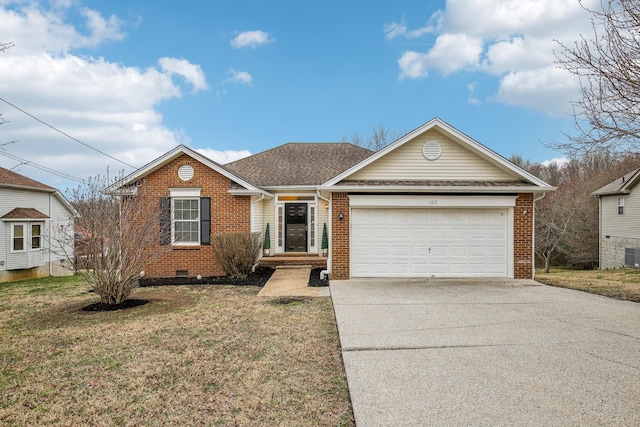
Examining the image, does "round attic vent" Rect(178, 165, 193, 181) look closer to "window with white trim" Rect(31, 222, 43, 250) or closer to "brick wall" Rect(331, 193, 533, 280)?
"brick wall" Rect(331, 193, 533, 280)

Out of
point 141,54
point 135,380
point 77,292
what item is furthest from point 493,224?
point 141,54

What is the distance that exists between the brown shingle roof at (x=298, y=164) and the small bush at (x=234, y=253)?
12.0 ft

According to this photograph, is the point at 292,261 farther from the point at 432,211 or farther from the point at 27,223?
the point at 27,223

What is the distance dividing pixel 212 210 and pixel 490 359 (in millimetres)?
10233

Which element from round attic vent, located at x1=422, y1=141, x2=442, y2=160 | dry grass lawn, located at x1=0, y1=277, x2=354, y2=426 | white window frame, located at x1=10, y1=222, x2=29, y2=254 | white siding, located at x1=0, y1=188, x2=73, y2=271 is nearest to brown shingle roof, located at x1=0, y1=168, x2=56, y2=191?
white siding, located at x1=0, y1=188, x2=73, y2=271

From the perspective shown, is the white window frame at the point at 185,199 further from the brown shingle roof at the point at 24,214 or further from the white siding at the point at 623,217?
the white siding at the point at 623,217

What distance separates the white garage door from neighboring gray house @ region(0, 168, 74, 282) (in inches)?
563

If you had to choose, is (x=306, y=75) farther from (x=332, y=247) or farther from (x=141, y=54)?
(x=332, y=247)

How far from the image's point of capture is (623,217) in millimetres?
22641

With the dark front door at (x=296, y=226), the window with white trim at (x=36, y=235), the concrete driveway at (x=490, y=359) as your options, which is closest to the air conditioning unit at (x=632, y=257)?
the concrete driveway at (x=490, y=359)

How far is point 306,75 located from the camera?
63.7ft

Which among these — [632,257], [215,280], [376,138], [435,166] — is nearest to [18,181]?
[215,280]

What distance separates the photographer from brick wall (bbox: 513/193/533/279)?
446 inches

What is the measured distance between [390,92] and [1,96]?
17.0 metres
